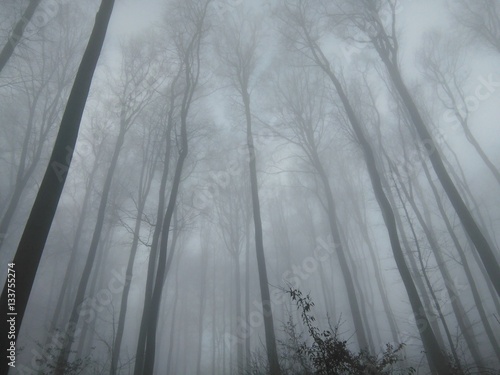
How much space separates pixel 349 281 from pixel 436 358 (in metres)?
4.64

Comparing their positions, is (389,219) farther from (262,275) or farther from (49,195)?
(49,195)

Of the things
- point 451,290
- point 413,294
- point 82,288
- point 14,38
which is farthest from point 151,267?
point 451,290

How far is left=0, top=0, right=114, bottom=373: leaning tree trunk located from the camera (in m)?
2.87

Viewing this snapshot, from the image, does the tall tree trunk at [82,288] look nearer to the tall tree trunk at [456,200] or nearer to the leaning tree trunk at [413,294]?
the leaning tree trunk at [413,294]

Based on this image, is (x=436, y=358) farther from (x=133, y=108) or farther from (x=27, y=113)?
(x=27, y=113)

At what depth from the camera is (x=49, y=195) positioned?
3408 mm

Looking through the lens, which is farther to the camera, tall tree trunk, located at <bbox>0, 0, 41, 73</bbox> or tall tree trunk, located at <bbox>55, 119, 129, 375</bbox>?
tall tree trunk, located at <bbox>0, 0, 41, 73</bbox>

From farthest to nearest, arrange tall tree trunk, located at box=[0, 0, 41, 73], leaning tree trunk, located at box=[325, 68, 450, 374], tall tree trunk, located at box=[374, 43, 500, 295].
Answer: tall tree trunk, located at box=[0, 0, 41, 73] → tall tree trunk, located at box=[374, 43, 500, 295] → leaning tree trunk, located at box=[325, 68, 450, 374]

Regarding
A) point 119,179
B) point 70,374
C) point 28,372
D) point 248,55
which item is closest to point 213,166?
point 248,55

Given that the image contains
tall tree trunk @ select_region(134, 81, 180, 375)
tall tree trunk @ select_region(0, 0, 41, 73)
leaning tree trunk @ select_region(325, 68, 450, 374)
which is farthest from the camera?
tall tree trunk @ select_region(0, 0, 41, 73)

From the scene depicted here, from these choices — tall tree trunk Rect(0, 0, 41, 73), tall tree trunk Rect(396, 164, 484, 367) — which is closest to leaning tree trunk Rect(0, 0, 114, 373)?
tall tree trunk Rect(0, 0, 41, 73)

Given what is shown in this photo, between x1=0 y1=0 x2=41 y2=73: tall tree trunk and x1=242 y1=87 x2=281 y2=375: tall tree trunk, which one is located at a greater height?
x1=0 y1=0 x2=41 y2=73: tall tree trunk

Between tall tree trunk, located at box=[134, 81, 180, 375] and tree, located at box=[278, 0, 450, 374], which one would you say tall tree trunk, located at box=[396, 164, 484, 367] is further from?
tall tree trunk, located at box=[134, 81, 180, 375]

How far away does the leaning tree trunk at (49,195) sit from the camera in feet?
9.42
